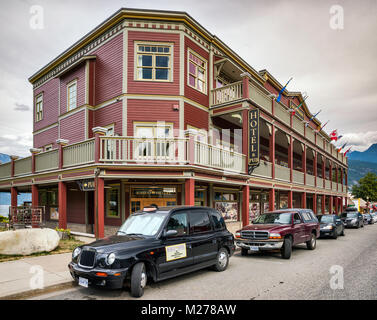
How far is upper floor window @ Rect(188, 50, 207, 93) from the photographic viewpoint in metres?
16.3

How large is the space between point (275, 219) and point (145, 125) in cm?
773

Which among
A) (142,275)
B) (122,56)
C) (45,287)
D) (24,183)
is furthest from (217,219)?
(24,183)

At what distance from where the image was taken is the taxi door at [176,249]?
6.61 m

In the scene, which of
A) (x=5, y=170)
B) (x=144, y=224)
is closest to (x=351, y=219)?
(x=144, y=224)

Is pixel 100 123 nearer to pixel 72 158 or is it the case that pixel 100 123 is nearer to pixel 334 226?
pixel 72 158

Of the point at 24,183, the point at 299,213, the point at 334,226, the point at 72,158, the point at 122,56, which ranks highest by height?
the point at 122,56

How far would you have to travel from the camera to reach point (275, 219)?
11.6 meters

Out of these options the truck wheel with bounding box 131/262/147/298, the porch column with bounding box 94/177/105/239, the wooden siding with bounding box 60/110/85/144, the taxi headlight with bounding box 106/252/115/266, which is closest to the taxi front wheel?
the truck wheel with bounding box 131/262/147/298

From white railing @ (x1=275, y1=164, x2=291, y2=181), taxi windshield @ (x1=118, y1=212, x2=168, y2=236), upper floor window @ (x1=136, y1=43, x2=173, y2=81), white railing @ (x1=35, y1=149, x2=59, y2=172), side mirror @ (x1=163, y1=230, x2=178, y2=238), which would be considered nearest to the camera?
side mirror @ (x1=163, y1=230, x2=178, y2=238)

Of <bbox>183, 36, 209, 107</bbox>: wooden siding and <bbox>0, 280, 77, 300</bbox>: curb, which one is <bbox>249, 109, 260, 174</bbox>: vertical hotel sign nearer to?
<bbox>183, 36, 209, 107</bbox>: wooden siding

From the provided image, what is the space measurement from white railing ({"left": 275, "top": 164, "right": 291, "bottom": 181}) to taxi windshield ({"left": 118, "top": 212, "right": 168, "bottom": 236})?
14.4 metres

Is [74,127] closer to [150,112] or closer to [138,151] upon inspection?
[150,112]

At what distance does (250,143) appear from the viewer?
16016 mm
